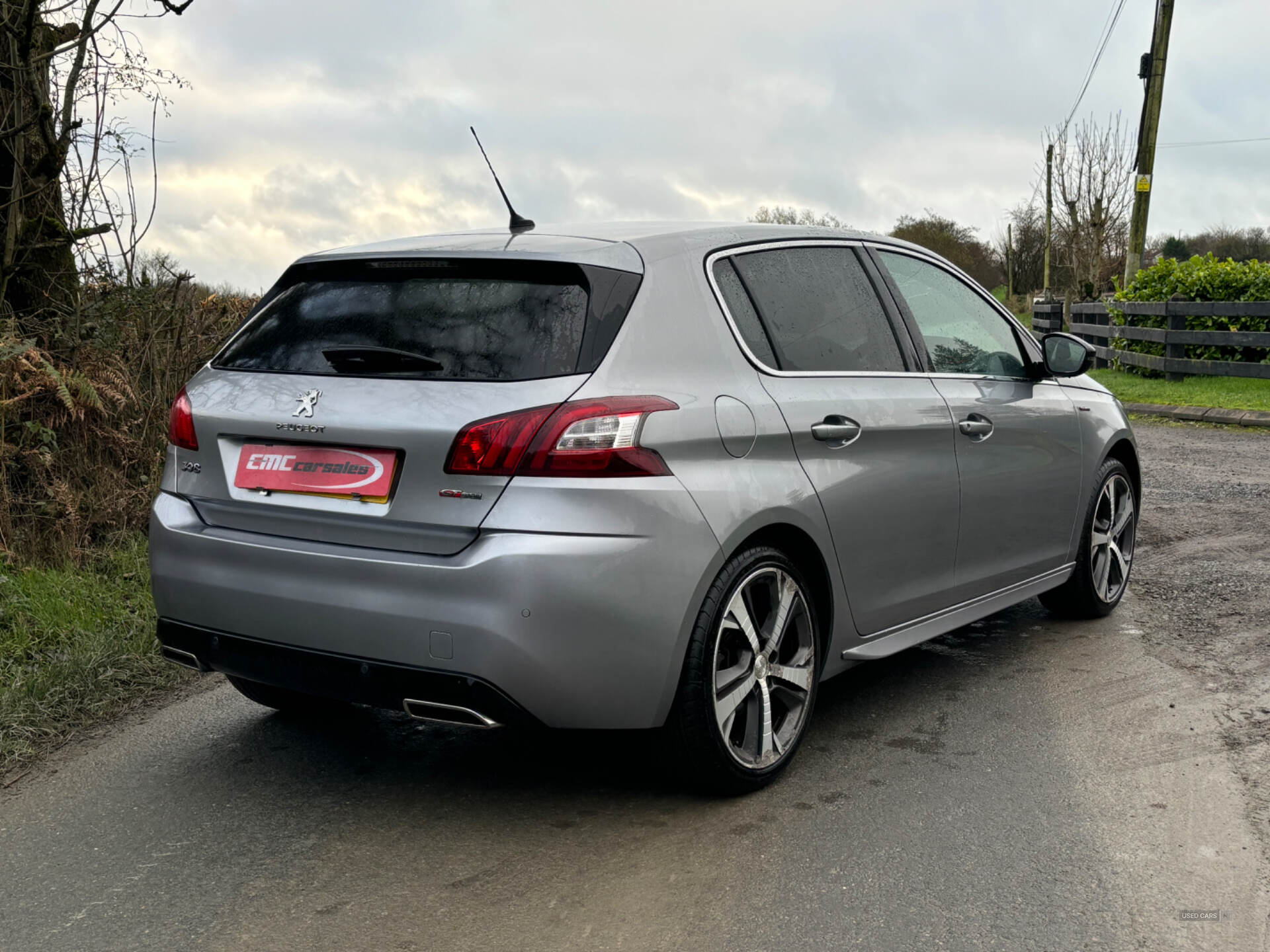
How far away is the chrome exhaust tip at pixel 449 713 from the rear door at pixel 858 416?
129 cm

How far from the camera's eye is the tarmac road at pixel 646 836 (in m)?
3.16

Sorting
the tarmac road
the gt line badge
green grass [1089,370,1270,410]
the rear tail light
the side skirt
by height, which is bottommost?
green grass [1089,370,1270,410]

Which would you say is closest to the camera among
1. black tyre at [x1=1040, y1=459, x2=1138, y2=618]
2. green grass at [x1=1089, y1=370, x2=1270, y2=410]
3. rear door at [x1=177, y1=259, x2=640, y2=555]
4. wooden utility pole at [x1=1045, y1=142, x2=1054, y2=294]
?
rear door at [x1=177, y1=259, x2=640, y2=555]

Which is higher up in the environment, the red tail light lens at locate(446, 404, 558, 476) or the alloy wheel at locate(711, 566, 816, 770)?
the red tail light lens at locate(446, 404, 558, 476)

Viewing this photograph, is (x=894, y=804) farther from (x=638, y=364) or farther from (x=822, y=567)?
(x=638, y=364)

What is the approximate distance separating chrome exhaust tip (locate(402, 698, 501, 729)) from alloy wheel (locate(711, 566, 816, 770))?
2.27 feet

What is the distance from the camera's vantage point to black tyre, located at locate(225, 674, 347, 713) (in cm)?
461

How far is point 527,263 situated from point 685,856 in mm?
1708

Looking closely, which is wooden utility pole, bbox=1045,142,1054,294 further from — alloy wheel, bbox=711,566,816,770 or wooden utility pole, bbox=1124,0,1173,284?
alloy wheel, bbox=711,566,816,770

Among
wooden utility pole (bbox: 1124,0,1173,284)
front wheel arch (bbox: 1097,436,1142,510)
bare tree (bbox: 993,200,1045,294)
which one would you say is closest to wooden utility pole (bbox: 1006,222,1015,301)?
bare tree (bbox: 993,200,1045,294)

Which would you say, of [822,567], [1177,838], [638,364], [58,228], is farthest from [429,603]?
[58,228]

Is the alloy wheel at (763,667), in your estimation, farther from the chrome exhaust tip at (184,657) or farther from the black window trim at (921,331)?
the chrome exhaust tip at (184,657)

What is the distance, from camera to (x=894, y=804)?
12.9 ft

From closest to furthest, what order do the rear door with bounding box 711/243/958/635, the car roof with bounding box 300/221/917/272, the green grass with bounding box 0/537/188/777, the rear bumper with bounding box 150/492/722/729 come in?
the rear bumper with bounding box 150/492/722/729
the car roof with bounding box 300/221/917/272
the rear door with bounding box 711/243/958/635
the green grass with bounding box 0/537/188/777
